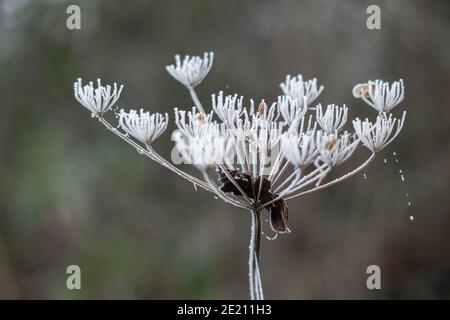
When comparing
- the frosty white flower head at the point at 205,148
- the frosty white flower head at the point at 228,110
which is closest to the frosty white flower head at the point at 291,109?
the frosty white flower head at the point at 228,110

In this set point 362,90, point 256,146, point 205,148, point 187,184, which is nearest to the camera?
point 205,148

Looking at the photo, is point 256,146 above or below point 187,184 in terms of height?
below

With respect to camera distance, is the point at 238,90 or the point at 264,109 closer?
the point at 264,109

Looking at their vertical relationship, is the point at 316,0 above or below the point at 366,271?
above

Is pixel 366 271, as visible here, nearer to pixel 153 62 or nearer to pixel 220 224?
pixel 220 224

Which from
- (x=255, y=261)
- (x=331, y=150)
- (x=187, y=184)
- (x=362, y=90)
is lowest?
(x=255, y=261)

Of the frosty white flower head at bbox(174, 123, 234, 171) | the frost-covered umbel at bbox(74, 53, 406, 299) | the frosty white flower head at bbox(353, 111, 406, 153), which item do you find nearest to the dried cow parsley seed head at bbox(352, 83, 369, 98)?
the frost-covered umbel at bbox(74, 53, 406, 299)

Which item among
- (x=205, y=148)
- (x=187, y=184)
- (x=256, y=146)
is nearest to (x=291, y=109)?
(x=256, y=146)

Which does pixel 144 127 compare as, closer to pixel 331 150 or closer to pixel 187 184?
pixel 331 150
